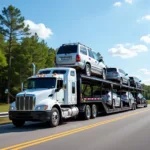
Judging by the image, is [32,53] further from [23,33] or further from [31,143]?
[31,143]

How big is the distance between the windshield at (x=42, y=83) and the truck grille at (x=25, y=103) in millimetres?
1383

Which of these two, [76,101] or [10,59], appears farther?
[10,59]

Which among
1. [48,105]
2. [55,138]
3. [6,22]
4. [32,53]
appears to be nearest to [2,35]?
[6,22]

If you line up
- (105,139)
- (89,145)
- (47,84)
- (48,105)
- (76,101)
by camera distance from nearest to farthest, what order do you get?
(89,145)
(105,139)
(48,105)
(47,84)
(76,101)

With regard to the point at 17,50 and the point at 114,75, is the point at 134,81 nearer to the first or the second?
the point at 114,75

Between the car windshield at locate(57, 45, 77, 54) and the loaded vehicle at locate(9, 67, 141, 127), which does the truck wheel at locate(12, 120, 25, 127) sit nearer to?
the loaded vehicle at locate(9, 67, 141, 127)

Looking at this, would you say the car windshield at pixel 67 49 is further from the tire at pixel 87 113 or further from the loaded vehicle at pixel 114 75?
the loaded vehicle at pixel 114 75

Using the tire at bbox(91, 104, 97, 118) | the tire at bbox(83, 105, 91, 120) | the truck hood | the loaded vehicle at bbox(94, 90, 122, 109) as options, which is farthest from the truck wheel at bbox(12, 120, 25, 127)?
the loaded vehicle at bbox(94, 90, 122, 109)

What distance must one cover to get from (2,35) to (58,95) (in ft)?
147

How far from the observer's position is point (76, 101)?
16.9 meters

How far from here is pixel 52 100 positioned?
46.4ft

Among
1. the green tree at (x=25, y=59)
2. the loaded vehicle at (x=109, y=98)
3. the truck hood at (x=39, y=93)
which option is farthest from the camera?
the green tree at (x=25, y=59)

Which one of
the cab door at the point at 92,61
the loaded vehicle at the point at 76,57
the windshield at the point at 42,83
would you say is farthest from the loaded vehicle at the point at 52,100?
the cab door at the point at 92,61

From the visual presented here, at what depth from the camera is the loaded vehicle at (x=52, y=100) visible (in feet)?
44.4
